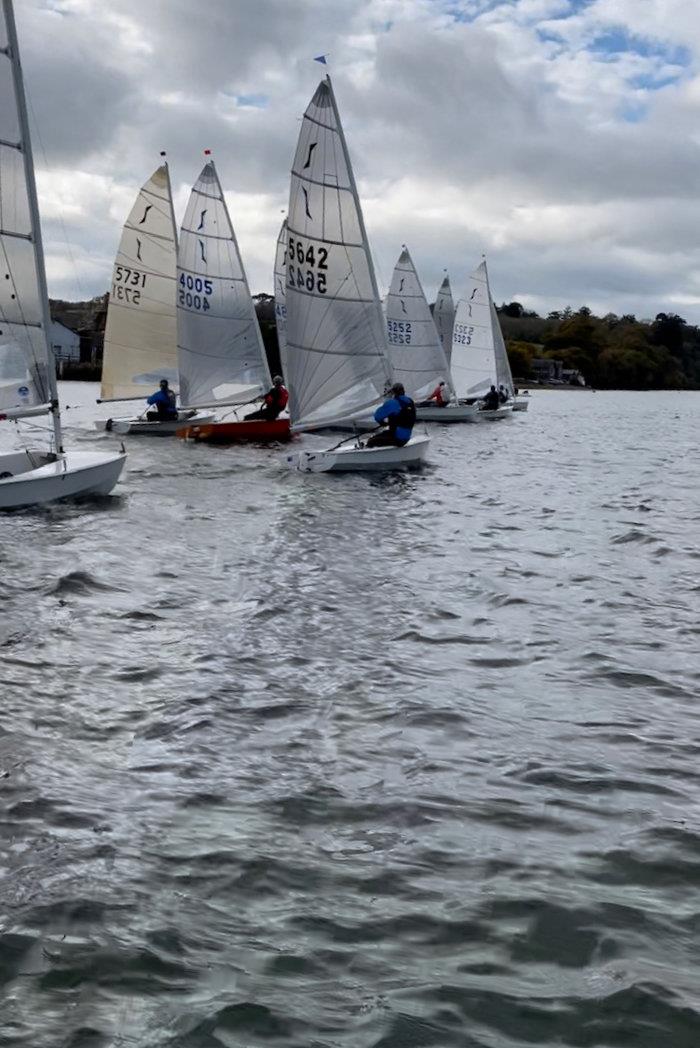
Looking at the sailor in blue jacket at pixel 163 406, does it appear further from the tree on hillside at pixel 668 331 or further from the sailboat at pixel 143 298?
the tree on hillside at pixel 668 331

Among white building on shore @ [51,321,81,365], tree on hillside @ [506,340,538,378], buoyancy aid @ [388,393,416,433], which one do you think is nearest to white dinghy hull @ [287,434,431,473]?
buoyancy aid @ [388,393,416,433]

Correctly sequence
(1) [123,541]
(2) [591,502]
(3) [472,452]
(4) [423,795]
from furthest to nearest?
(3) [472,452], (2) [591,502], (1) [123,541], (4) [423,795]

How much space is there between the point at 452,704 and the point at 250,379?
2202 centimetres

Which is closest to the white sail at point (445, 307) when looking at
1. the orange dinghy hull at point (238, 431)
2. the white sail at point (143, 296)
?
the white sail at point (143, 296)

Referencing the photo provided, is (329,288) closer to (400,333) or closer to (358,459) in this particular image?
(358,459)

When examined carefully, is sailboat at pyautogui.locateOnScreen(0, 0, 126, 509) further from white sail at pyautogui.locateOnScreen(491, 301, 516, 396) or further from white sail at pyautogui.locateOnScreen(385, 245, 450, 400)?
white sail at pyautogui.locateOnScreen(491, 301, 516, 396)

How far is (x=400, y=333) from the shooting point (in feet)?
122

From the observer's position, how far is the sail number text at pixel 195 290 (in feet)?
90.5

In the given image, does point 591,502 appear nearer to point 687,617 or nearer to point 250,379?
point 687,617

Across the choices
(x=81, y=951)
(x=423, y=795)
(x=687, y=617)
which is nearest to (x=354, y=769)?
(x=423, y=795)

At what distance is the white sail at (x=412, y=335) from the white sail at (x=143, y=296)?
365 inches

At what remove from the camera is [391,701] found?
6422 millimetres

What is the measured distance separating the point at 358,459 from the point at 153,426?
9321 mm

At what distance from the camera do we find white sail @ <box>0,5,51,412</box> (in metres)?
14.4
